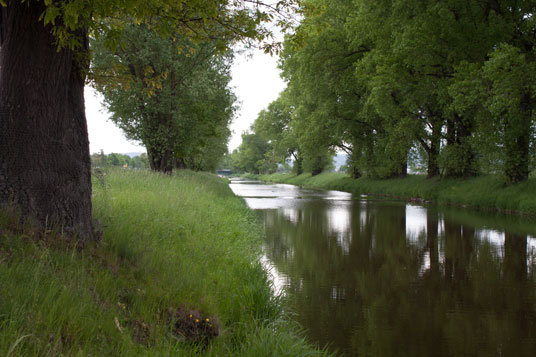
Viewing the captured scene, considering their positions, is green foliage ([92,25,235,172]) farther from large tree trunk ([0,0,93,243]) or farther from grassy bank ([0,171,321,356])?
grassy bank ([0,171,321,356])

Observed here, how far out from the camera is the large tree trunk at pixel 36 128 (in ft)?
14.2

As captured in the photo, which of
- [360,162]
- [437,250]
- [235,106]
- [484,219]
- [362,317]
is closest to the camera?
[362,317]

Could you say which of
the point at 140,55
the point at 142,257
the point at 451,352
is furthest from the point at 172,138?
the point at 451,352

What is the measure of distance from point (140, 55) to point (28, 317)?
1463cm

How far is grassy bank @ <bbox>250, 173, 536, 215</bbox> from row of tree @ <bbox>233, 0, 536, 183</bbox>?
32.5 inches

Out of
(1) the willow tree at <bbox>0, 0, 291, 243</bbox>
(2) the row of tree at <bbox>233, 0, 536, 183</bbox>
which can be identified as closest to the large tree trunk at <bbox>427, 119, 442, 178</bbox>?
(2) the row of tree at <bbox>233, 0, 536, 183</bbox>

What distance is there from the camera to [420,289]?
20.1 feet

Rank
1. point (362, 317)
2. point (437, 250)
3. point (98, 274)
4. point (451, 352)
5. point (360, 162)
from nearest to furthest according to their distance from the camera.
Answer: point (98, 274) < point (451, 352) < point (362, 317) < point (437, 250) < point (360, 162)

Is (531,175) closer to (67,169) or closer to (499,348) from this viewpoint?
(499,348)

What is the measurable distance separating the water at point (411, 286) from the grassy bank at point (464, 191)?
363 cm

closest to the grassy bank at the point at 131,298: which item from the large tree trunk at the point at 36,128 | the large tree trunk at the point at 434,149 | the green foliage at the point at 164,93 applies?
the large tree trunk at the point at 36,128

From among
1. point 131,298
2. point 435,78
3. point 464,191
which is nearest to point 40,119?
point 131,298

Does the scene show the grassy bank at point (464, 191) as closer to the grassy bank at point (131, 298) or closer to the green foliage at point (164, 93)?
the green foliage at point (164, 93)

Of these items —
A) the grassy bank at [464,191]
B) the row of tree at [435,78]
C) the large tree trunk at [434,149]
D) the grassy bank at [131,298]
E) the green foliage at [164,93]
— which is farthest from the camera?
the large tree trunk at [434,149]
